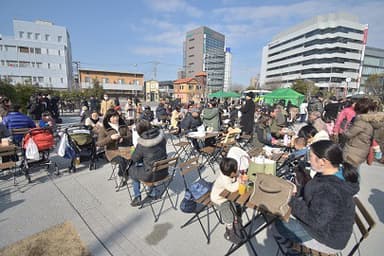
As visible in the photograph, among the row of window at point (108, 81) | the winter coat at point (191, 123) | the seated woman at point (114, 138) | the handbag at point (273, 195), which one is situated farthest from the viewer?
the row of window at point (108, 81)

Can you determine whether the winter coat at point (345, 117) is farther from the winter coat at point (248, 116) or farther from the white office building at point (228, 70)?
the white office building at point (228, 70)

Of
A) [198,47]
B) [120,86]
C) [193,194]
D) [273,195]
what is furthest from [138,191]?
[198,47]

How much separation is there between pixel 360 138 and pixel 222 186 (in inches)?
109

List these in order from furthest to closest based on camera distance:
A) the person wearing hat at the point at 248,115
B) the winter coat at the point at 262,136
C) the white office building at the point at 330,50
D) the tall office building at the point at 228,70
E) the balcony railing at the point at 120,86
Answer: the tall office building at the point at 228,70 < the white office building at the point at 330,50 < the balcony railing at the point at 120,86 < the person wearing hat at the point at 248,115 < the winter coat at the point at 262,136

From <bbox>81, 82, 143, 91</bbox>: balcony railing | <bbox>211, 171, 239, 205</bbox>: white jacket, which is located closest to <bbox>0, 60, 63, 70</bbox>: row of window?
<bbox>81, 82, 143, 91</bbox>: balcony railing

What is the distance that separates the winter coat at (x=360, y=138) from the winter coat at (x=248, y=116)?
3140 mm

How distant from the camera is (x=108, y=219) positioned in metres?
2.87

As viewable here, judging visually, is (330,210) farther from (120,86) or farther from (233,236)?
(120,86)

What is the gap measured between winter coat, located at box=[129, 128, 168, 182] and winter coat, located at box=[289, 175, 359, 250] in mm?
2010

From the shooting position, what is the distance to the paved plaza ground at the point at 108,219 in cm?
237

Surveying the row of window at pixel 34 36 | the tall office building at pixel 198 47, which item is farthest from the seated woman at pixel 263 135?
the tall office building at pixel 198 47

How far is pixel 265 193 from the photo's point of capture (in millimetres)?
1855

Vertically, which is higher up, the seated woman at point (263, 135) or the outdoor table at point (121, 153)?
the seated woman at point (263, 135)

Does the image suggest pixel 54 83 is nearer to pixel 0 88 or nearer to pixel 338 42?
pixel 0 88
